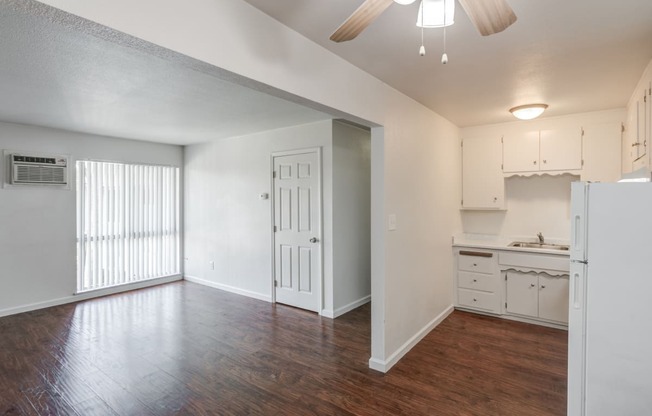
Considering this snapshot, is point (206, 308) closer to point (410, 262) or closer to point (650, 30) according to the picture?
point (410, 262)

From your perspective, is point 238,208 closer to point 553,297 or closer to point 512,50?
point 512,50

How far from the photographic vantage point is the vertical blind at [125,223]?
4.98 m

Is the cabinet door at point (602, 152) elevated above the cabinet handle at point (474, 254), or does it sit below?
above

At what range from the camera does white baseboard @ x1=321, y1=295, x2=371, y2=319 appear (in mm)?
4133

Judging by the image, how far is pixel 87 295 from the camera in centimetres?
498

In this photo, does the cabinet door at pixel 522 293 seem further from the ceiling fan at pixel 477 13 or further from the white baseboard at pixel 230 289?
the ceiling fan at pixel 477 13

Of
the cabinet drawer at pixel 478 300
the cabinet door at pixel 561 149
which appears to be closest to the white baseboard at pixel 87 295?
the cabinet drawer at pixel 478 300

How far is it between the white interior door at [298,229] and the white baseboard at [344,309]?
0.47 ft

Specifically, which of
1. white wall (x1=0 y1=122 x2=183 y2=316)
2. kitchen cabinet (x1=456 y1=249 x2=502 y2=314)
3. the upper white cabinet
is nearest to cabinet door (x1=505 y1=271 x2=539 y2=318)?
kitchen cabinet (x1=456 y1=249 x2=502 y2=314)

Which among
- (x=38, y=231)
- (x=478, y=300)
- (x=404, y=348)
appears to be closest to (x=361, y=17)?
(x=404, y=348)

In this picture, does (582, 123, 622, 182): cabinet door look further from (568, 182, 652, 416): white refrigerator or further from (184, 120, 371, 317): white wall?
(184, 120, 371, 317): white wall

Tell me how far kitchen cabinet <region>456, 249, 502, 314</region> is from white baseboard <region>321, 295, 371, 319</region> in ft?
4.16

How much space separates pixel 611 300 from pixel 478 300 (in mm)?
2576

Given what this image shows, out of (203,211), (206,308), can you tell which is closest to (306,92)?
(206,308)
